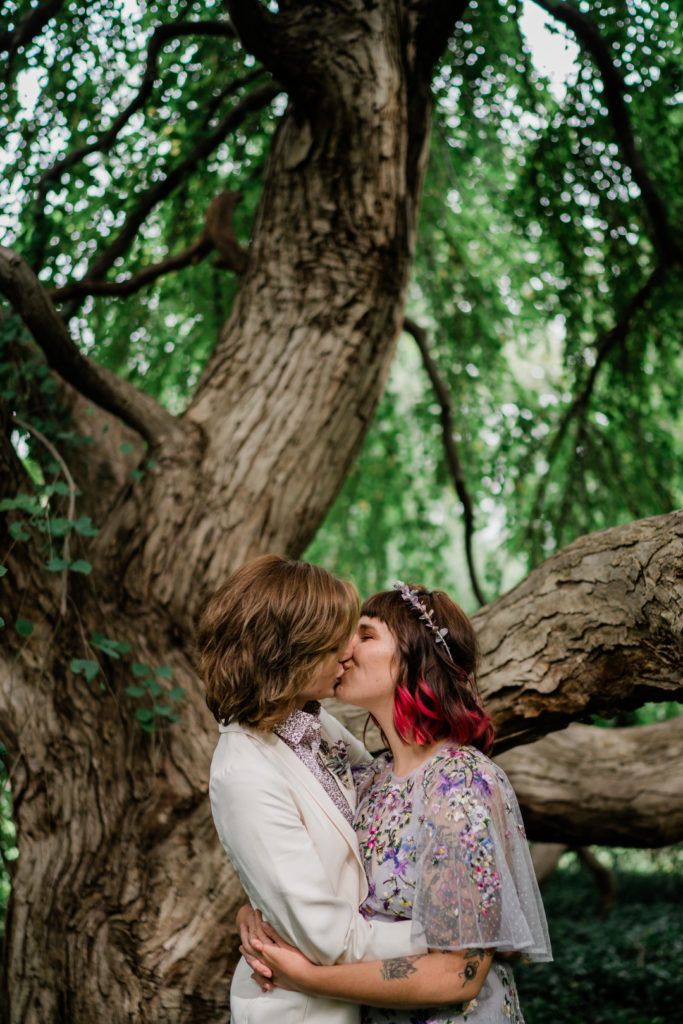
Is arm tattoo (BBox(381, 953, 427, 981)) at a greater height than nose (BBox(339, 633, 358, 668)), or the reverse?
nose (BBox(339, 633, 358, 668))

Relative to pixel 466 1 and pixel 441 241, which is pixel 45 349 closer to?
pixel 466 1

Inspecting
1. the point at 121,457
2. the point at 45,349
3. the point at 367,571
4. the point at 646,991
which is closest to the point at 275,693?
Result: the point at 45,349

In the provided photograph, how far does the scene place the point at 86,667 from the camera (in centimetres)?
225

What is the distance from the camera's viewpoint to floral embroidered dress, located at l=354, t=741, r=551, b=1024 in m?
1.53

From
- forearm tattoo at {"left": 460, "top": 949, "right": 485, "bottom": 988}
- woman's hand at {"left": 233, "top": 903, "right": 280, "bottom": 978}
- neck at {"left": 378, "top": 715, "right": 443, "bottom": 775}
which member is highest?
neck at {"left": 378, "top": 715, "right": 443, "bottom": 775}

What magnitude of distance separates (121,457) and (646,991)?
343cm

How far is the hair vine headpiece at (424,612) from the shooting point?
1.86 metres

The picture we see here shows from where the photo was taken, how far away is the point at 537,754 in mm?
2971

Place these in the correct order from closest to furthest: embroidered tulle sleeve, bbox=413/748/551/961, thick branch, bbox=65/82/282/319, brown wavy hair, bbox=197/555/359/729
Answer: embroidered tulle sleeve, bbox=413/748/551/961
brown wavy hair, bbox=197/555/359/729
thick branch, bbox=65/82/282/319

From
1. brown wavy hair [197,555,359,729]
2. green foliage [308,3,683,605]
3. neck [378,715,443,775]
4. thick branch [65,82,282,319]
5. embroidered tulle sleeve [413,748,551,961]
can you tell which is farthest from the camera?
green foliage [308,3,683,605]

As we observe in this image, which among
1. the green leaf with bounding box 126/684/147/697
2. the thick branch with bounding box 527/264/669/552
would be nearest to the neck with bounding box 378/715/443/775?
the green leaf with bounding box 126/684/147/697

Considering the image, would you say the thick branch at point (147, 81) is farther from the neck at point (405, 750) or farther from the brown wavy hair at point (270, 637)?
the neck at point (405, 750)

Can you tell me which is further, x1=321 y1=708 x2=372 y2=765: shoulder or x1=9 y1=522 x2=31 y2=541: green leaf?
x1=9 y1=522 x2=31 y2=541: green leaf

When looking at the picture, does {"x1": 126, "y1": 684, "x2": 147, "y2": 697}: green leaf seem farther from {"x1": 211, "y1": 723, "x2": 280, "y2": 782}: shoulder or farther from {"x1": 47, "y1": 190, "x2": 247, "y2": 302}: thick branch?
{"x1": 47, "y1": 190, "x2": 247, "y2": 302}: thick branch
